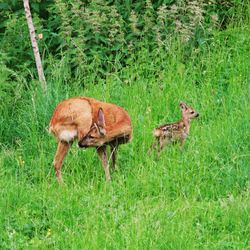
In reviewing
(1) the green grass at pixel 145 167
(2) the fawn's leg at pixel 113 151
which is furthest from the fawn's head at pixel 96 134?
(1) the green grass at pixel 145 167

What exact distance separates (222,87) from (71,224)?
3.94 m

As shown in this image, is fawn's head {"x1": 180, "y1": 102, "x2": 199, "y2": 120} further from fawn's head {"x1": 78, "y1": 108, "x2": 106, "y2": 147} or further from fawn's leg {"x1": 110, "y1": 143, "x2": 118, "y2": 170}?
fawn's head {"x1": 78, "y1": 108, "x2": 106, "y2": 147}

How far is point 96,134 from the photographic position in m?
8.91

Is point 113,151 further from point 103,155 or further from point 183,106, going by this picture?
point 183,106

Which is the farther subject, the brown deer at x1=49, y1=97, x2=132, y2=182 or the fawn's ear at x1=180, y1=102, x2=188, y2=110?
the fawn's ear at x1=180, y1=102, x2=188, y2=110

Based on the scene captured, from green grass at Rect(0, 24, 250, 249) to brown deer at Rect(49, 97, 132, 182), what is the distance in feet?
0.79

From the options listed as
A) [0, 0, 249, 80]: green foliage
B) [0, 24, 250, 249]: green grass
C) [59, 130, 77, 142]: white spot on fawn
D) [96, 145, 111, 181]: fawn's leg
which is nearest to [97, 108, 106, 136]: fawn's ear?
[96, 145, 111, 181]: fawn's leg

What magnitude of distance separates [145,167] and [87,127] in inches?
31.5

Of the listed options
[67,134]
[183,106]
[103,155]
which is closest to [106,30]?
[183,106]

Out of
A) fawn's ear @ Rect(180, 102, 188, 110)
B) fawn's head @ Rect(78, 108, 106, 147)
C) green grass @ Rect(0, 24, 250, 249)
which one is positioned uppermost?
fawn's head @ Rect(78, 108, 106, 147)

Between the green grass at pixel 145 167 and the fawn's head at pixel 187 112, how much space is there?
0.18 metres

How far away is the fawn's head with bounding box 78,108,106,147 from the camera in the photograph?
8.84m

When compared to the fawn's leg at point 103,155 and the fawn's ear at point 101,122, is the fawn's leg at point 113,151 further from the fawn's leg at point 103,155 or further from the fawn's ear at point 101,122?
the fawn's ear at point 101,122

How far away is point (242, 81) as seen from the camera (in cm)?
1104
